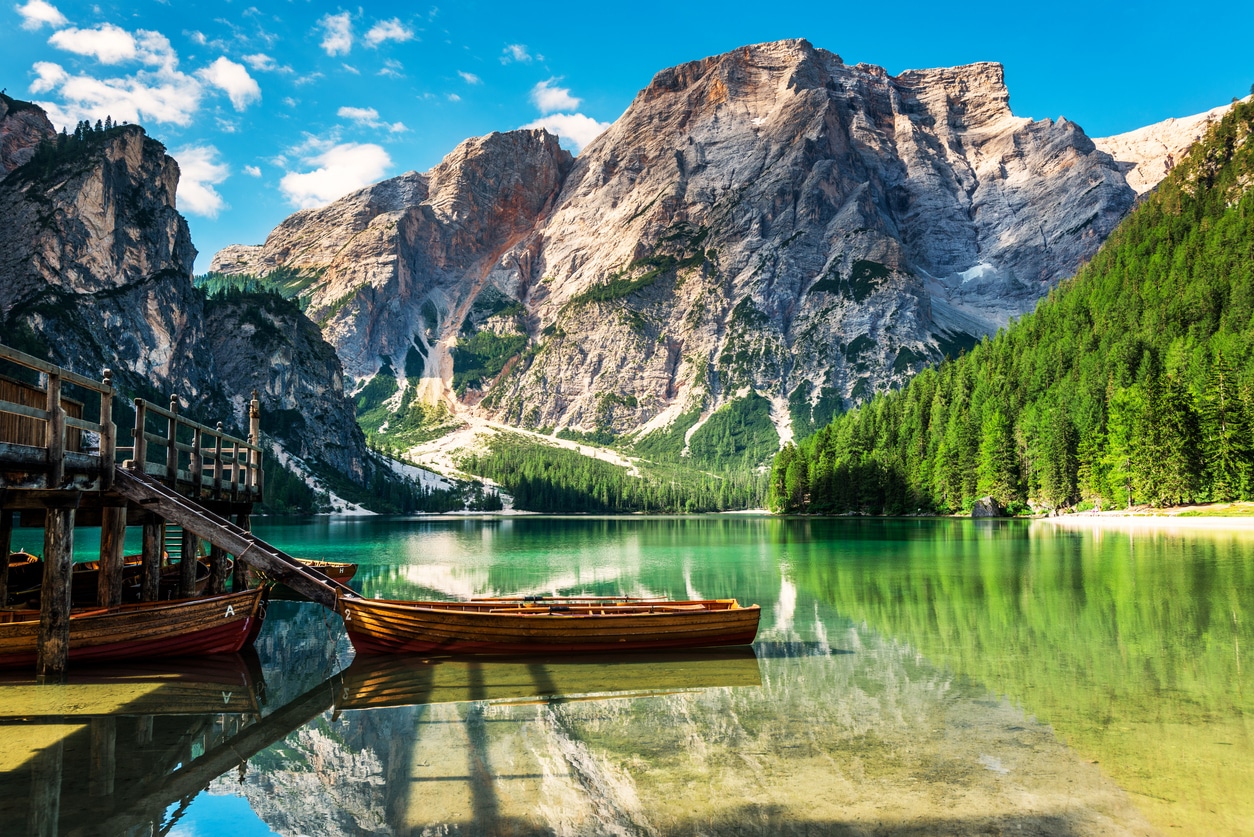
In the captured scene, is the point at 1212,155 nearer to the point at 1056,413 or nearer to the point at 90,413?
the point at 1056,413

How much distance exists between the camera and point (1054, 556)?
48562 millimetres

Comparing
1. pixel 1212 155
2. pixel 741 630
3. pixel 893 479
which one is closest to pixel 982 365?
pixel 893 479

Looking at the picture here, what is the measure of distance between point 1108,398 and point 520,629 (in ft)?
371

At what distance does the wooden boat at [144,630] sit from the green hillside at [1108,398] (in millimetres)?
97720

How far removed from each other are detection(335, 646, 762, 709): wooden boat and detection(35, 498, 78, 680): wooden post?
7116 millimetres

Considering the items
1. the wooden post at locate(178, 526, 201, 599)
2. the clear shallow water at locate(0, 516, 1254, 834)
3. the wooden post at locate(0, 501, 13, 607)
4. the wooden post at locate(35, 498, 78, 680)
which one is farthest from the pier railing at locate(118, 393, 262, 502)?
the clear shallow water at locate(0, 516, 1254, 834)

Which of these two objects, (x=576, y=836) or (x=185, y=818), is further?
(x=185, y=818)

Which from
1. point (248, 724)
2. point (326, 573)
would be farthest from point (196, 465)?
point (326, 573)

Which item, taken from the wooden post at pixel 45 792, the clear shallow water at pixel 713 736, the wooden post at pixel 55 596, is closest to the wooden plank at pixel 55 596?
the wooden post at pixel 55 596

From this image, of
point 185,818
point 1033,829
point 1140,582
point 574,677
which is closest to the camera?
point 1033,829

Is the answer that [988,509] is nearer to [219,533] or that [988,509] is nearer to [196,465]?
[196,465]

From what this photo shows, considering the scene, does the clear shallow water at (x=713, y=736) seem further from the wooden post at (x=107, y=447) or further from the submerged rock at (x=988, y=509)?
the submerged rock at (x=988, y=509)

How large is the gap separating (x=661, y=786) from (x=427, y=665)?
37.0ft

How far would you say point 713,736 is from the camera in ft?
47.0
